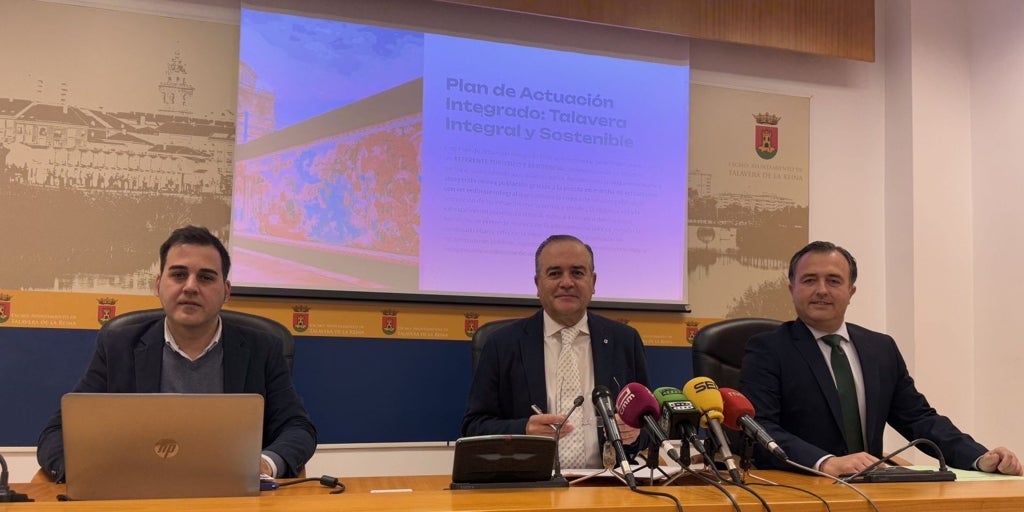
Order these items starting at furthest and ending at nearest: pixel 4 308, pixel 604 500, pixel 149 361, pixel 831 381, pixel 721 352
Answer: pixel 4 308 → pixel 721 352 → pixel 831 381 → pixel 149 361 → pixel 604 500

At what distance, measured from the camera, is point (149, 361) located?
258 centimetres

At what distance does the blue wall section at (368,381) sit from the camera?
371 cm

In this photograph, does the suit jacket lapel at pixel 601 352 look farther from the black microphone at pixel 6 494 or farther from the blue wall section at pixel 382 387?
the black microphone at pixel 6 494

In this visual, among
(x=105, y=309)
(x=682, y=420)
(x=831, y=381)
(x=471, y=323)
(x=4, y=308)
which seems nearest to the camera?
(x=682, y=420)

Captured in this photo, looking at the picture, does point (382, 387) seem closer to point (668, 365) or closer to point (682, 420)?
point (668, 365)

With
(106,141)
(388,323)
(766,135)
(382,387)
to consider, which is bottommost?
(382,387)

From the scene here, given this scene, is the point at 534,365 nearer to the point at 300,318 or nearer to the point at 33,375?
the point at 300,318

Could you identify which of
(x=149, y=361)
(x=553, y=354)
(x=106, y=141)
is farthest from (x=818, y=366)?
(x=106, y=141)

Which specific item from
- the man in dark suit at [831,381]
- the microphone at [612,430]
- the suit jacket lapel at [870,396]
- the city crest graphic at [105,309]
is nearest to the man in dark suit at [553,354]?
the man in dark suit at [831,381]

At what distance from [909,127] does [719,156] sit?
3.80 ft

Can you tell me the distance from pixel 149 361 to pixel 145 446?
0.93 meters

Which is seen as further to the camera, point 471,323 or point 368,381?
point 471,323

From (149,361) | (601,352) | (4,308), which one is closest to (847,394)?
(601,352)

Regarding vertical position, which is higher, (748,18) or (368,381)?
(748,18)
